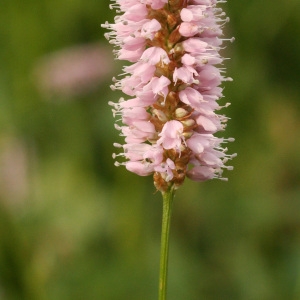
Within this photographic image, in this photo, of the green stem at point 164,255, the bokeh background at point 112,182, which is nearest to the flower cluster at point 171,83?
the green stem at point 164,255

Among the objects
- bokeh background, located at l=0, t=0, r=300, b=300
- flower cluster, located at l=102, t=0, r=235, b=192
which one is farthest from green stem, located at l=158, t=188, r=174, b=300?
bokeh background, located at l=0, t=0, r=300, b=300

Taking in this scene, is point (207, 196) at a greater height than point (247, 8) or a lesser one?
lesser

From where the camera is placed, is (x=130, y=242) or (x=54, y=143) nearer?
(x=130, y=242)

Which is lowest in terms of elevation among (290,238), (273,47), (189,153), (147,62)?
(290,238)

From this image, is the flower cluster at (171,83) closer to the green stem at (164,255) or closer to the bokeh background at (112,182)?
the green stem at (164,255)

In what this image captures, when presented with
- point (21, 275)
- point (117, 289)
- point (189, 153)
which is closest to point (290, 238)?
point (117, 289)

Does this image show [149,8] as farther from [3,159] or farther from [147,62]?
[3,159]

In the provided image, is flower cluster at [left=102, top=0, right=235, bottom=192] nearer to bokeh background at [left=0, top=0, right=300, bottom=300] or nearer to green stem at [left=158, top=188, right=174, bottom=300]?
green stem at [left=158, top=188, right=174, bottom=300]
